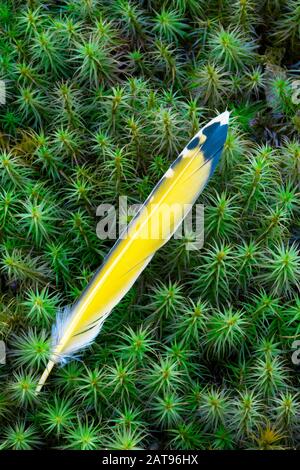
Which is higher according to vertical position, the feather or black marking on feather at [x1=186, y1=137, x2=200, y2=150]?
black marking on feather at [x1=186, y1=137, x2=200, y2=150]

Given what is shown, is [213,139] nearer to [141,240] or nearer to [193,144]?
[193,144]

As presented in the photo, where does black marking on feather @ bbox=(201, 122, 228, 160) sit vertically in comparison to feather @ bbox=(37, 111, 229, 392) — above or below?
above

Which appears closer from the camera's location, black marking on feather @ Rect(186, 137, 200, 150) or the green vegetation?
the green vegetation

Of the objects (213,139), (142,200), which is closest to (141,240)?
(142,200)

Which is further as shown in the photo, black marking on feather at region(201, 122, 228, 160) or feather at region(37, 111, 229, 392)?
black marking on feather at region(201, 122, 228, 160)

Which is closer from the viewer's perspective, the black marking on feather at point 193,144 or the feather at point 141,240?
the feather at point 141,240

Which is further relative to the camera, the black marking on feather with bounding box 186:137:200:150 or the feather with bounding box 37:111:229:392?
the black marking on feather with bounding box 186:137:200:150

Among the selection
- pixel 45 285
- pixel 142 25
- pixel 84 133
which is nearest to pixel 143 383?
pixel 45 285

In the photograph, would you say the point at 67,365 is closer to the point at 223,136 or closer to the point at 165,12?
the point at 223,136
